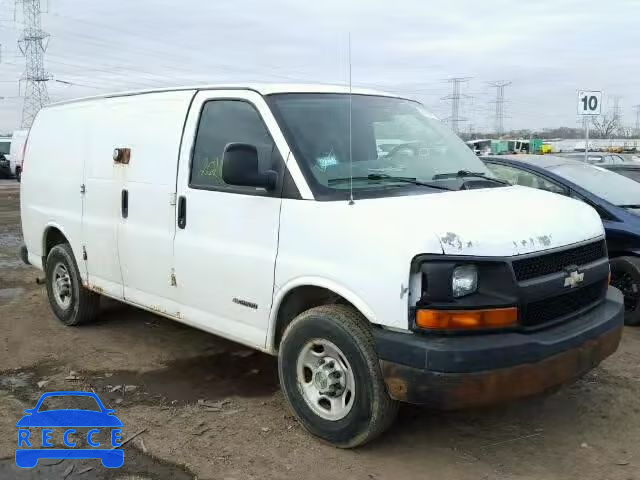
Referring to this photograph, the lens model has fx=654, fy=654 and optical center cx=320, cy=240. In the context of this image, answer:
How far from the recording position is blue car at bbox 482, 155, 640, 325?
612 centimetres

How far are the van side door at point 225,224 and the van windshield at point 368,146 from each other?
182 millimetres

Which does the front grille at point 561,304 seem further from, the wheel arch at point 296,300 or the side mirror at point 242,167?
the side mirror at point 242,167

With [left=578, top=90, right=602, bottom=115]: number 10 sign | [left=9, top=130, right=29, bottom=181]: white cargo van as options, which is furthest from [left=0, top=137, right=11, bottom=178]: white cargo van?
[left=578, top=90, right=602, bottom=115]: number 10 sign

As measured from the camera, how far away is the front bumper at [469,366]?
10.7 ft

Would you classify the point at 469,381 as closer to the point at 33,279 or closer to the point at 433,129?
the point at 433,129

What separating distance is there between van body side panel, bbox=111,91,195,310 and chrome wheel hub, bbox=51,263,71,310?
1.35 metres

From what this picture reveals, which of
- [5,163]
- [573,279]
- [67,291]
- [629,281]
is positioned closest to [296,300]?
[573,279]

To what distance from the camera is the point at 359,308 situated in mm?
3498

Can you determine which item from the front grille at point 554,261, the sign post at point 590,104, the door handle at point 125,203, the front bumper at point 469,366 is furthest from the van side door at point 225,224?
the sign post at point 590,104

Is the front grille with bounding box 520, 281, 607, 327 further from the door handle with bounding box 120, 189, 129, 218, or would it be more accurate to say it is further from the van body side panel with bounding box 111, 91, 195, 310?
the door handle with bounding box 120, 189, 129, 218

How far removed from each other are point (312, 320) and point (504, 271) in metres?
1.10

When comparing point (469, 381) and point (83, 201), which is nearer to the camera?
point (469, 381)

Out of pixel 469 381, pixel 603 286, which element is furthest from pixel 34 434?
pixel 603 286

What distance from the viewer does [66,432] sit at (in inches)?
159
